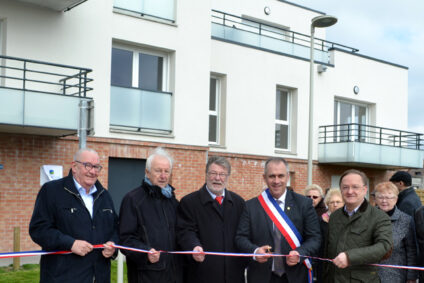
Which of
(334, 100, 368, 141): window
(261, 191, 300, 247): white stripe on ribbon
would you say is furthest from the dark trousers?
(334, 100, 368, 141): window

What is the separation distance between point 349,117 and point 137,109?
37.1 ft

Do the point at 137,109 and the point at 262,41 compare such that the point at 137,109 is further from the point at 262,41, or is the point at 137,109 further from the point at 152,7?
the point at 262,41

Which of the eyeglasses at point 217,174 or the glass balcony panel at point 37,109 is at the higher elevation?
the glass balcony panel at point 37,109

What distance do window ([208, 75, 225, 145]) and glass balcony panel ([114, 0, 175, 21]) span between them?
324cm

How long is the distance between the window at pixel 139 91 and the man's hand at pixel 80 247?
10439 mm

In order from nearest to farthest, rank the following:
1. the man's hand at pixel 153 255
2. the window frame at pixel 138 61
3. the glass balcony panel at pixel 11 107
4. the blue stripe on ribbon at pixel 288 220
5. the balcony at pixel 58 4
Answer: the man's hand at pixel 153 255 → the blue stripe on ribbon at pixel 288 220 → the glass balcony panel at pixel 11 107 → the balcony at pixel 58 4 → the window frame at pixel 138 61

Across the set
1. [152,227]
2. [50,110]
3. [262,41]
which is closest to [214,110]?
[262,41]

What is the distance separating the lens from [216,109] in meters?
18.8

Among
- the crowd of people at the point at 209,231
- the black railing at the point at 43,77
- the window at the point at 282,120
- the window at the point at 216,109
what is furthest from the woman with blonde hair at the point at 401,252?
the window at the point at 282,120

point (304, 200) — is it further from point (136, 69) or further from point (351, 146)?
point (351, 146)

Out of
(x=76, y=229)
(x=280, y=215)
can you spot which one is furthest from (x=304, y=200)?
(x=76, y=229)

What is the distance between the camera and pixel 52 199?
4.89 meters

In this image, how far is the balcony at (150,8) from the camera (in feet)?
50.5

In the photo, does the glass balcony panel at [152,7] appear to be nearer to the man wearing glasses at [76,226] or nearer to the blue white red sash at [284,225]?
the man wearing glasses at [76,226]
